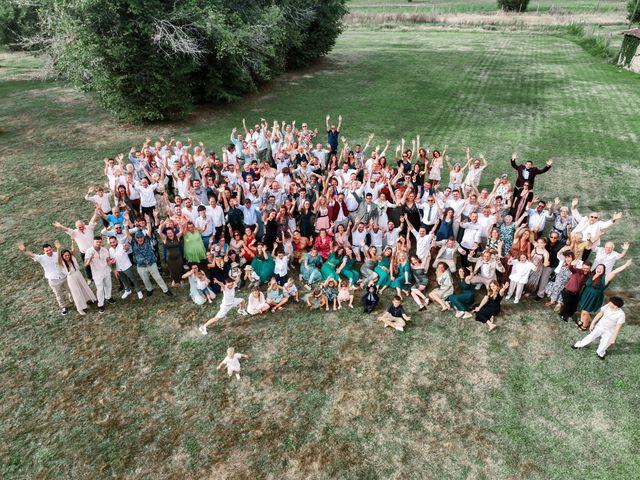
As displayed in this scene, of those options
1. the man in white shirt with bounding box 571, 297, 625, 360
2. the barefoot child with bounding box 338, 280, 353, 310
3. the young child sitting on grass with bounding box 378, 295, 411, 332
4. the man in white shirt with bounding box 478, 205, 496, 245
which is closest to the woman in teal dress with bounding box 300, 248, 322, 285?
the barefoot child with bounding box 338, 280, 353, 310

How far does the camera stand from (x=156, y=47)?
60.8 ft

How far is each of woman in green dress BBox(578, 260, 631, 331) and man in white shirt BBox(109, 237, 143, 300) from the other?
9.61 meters

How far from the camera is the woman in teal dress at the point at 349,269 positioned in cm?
1003

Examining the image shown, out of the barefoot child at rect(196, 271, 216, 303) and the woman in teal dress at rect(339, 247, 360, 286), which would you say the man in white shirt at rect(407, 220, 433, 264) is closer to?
the woman in teal dress at rect(339, 247, 360, 286)

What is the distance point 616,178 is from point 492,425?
1232 cm

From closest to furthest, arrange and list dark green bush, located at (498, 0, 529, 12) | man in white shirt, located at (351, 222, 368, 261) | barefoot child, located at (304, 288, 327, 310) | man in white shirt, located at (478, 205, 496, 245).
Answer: barefoot child, located at (304, 288, 327, 310), man in white shirt, located at (478, 205, 496, 245), man in white shirt, located at (351, 222, 368, 261), dark green bush, located at (498, 0, 529, 12)

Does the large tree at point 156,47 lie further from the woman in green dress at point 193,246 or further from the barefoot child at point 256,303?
the barefoot child at point 256,303

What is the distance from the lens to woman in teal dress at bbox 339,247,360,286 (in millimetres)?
10031

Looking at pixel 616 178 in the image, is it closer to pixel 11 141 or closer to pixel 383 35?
pixel 11 141

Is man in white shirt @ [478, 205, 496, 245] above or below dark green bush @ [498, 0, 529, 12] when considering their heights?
below

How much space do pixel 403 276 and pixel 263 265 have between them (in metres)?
3.35

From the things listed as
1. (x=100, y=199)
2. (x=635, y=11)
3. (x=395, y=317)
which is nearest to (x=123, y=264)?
(x=100, y=199)

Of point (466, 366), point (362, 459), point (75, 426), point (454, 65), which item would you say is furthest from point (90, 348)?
point (454, 65)

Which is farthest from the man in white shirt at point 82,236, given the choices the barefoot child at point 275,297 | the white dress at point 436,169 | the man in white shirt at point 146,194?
the white dress at point 436,169
